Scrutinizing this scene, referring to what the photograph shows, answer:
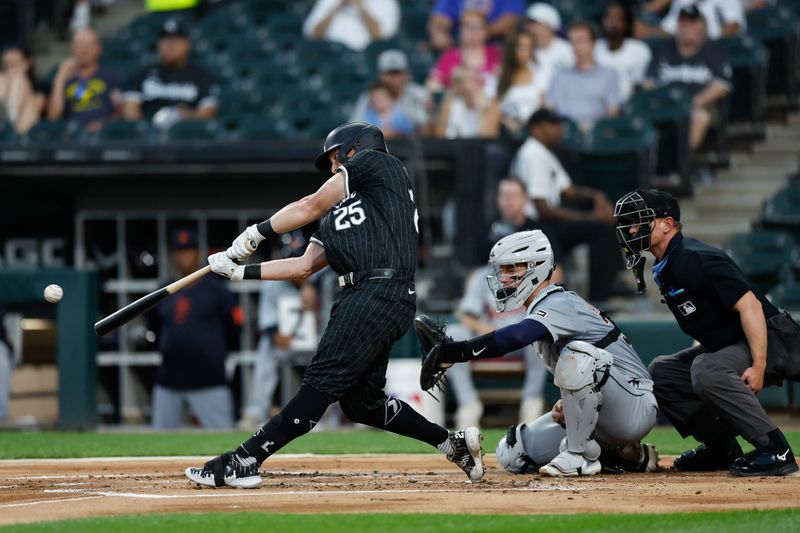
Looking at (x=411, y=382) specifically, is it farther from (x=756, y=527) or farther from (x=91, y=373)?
(x=756, y=527)

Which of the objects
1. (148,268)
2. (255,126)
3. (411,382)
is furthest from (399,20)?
(411,382)

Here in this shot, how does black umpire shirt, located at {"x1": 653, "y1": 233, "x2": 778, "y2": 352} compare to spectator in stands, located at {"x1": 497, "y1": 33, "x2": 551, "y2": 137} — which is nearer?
black umpire shirt, located at {"x1": 653, "y1": 233, "x2": 778, "y2": 352}

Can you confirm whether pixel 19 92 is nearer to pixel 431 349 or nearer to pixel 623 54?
pixel 623 54

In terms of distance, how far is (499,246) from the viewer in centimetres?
579

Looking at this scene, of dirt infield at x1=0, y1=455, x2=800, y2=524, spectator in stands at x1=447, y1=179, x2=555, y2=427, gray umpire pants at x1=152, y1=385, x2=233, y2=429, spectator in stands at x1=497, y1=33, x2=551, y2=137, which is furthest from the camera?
spectator in stands at x1=497, y1=33, x2=551, y2=137

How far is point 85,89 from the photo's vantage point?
1346cm

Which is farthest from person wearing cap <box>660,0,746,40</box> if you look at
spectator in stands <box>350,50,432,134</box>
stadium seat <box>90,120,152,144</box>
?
stadium seat <box>90,120,152,144</box>

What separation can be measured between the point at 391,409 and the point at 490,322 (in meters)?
4.76

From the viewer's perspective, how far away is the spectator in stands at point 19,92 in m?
13.6

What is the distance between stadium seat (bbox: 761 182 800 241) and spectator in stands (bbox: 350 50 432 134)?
3101mm

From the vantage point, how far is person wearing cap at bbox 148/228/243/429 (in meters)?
10.1

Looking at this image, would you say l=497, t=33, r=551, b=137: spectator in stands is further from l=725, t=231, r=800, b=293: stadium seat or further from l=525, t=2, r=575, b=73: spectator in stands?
l=725, t=231, r=800, b=293: stadium seat

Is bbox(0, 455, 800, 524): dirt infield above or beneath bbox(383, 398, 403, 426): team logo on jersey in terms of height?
beneath

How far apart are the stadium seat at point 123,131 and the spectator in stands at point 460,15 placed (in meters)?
3.09
